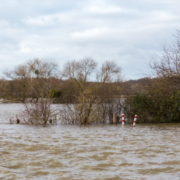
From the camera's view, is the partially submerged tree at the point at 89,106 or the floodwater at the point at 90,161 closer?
the floodwater at the point at 90,161

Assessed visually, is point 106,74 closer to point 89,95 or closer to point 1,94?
point 89,95

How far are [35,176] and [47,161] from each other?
1.76 m

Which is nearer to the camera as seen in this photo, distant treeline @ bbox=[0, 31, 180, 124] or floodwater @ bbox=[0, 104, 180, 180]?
floodwater @ bbox=[0, 104, 180, 180]

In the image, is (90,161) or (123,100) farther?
(123,100)

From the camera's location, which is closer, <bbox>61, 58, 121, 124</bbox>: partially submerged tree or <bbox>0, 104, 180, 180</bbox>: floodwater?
<bbox>0, 104, 180, 180</bbox>: floodwater

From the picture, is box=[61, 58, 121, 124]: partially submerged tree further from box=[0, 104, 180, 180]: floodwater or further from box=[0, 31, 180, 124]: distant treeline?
box=[0, 104, 180, 180]: floodwater

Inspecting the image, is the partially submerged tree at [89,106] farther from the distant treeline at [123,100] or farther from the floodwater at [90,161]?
the floodwater at [90,161]

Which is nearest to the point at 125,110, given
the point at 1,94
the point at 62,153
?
the point at 62,153

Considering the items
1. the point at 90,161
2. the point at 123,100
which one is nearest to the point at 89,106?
the point at 123,100

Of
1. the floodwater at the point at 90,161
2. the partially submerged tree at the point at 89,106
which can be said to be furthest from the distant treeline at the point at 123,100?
the floodwater at the point at 90,161

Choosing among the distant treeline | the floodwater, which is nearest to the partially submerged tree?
the distant treeline

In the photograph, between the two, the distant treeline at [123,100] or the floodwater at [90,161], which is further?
the distant treeline at [123,100]

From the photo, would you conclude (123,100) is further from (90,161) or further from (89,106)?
(90,161)

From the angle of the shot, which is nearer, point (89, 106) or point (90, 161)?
point (90, 161)
